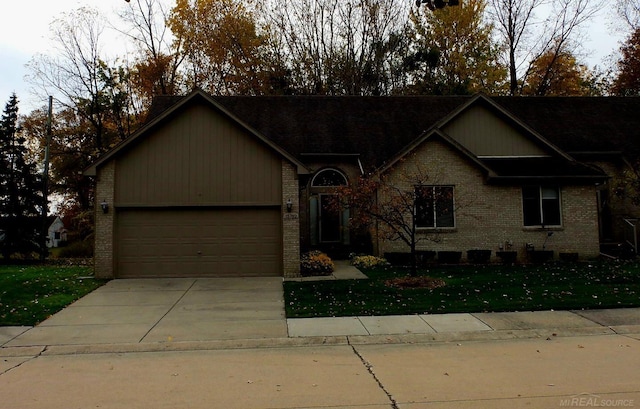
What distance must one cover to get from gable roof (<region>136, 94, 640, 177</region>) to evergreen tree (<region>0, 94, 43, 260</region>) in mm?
6532

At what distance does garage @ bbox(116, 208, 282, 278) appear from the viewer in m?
14.6

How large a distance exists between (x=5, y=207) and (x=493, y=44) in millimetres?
31749

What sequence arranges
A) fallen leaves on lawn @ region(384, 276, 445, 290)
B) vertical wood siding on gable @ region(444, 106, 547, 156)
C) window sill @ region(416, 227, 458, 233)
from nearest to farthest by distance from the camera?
fallen leaves on lawn @ region(384, 276, 445, 290)
window sill @ region(416, 227, 458, 233)
vertical wood siding on gable @ region(444, 106, 547, 156)

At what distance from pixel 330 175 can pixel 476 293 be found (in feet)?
33.1

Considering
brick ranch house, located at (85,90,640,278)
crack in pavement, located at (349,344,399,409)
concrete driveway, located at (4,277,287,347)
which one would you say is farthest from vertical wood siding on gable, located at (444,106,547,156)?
crack in pavement, located at (349,344,399,409)

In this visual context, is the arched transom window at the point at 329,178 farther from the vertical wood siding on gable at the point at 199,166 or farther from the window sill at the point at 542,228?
the window sill at the point at 542,228

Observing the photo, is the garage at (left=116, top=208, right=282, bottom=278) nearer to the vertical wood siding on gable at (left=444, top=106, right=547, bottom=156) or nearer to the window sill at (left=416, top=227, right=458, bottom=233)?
the window sill at (left=416, top=227, right=458, bottom=233)

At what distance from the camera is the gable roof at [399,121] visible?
20.1 meters

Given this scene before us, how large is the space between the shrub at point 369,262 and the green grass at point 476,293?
1.31 m

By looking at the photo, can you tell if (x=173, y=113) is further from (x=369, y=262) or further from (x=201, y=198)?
(x=369, y=262)

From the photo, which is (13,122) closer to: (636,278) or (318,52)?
(318,52)

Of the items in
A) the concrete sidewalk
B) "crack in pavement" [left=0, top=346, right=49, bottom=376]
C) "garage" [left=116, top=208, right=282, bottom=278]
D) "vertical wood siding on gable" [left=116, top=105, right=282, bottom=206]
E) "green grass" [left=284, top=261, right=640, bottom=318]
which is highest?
"vertical wood siding on gable" [left=116, top=105, right=282, bottom=206]

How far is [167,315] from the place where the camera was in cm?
971

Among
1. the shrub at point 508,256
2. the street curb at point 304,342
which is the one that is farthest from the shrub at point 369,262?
the street curb at point 304,342
